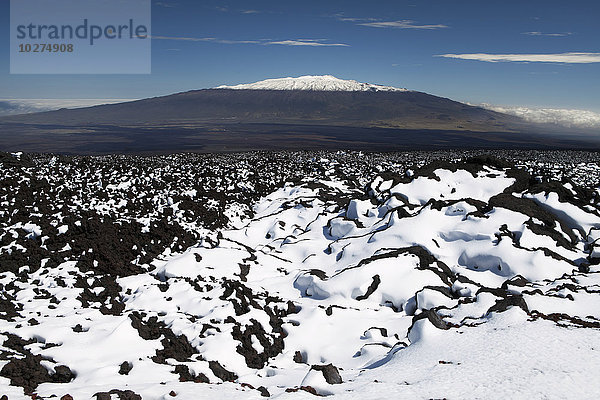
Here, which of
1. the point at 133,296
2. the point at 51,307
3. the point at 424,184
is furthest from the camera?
the point at 424,184

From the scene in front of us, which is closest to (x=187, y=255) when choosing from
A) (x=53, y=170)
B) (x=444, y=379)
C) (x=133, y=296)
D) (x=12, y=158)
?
(x=133, y=296)

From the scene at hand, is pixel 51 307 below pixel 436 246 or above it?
below

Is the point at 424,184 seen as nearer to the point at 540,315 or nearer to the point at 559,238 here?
the point at 559,238

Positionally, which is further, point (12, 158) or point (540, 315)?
point (12, 158)

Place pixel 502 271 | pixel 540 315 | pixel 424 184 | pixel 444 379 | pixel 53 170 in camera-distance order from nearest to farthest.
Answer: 1. pixel 444 379
2. pixel 540 315
3. pixel 502 271
4. pixel 424 184
5. pixel 53 170

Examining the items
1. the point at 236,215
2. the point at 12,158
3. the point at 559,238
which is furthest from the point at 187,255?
the point at 12,158

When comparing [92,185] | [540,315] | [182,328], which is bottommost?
[182,328]

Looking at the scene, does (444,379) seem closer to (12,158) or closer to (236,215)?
(236,215)
